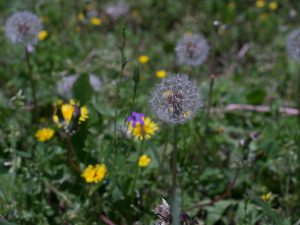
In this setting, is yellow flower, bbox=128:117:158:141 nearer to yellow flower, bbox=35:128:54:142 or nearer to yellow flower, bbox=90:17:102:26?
yellow flower, bbox=35:128:54:142

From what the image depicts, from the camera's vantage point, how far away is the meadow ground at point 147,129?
2.33 meters

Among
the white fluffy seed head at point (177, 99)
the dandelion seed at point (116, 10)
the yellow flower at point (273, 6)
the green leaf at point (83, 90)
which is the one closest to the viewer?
the white fluffy seed head at point (177, 99)

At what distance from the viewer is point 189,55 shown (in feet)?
10.4

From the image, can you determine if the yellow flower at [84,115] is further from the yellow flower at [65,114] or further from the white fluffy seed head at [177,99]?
the white fluffy seed head at [177,99]

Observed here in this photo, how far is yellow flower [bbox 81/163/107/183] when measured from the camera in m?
2.34

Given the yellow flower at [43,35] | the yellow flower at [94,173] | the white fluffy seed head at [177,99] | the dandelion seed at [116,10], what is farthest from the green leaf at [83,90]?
the dandelion seed at [116,10]

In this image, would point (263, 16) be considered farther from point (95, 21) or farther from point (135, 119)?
point (135, 119)

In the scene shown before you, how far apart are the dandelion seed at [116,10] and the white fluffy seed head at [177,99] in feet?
11.2

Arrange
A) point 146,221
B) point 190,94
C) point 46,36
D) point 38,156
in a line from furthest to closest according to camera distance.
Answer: point 46,36
point 38,156
point 146,221
point 190,94

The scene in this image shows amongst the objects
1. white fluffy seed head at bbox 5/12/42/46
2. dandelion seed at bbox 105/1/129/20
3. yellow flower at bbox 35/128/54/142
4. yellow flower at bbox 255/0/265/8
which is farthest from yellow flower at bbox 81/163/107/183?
yellow flower at bbox 255/0/265/8

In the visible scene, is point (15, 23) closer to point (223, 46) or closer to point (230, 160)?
point (230, 160)

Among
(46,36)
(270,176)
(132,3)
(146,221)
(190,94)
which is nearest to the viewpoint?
(190,94)

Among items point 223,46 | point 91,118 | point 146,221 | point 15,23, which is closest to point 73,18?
point 223,46

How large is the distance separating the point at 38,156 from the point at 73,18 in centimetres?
275
